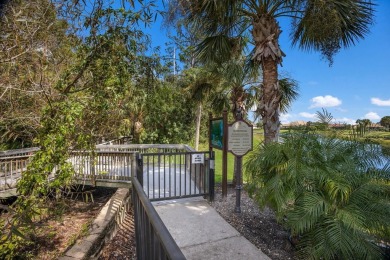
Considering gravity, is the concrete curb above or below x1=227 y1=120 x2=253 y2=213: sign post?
below

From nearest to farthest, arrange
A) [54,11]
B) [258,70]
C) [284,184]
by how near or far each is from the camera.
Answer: [284,184] < [54,11] < [258,70]

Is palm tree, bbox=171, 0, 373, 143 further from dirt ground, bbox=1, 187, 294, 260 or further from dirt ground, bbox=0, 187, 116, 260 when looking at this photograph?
dirt ground, bbox=0, 187, 116, 260

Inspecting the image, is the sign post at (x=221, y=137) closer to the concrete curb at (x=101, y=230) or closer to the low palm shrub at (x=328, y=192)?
the low palm shrub at (x=328, y=192)

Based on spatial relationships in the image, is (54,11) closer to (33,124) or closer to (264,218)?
(33,124)

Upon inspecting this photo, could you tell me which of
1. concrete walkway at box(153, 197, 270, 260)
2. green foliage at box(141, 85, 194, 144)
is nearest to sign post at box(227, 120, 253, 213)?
Answer: concrete walkway at box(153, 197, 270, 260)

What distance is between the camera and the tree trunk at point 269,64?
17.2 feet

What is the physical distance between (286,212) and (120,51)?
3.46 metres

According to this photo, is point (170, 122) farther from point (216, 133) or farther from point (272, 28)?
point (272, 28)

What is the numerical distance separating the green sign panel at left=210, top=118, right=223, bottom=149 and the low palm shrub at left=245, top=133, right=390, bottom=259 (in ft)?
6.15

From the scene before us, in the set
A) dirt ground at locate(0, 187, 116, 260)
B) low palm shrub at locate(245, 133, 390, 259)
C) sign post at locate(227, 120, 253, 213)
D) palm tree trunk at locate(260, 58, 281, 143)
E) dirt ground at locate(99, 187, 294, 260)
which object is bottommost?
dirt ground at locate(0, 187, 116, 260)

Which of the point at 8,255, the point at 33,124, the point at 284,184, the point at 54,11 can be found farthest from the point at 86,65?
the point at 284,184

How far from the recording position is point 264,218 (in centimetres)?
439

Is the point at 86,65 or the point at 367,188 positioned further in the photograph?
the point at 86,65

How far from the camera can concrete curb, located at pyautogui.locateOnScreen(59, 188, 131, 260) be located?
10.4 feet
